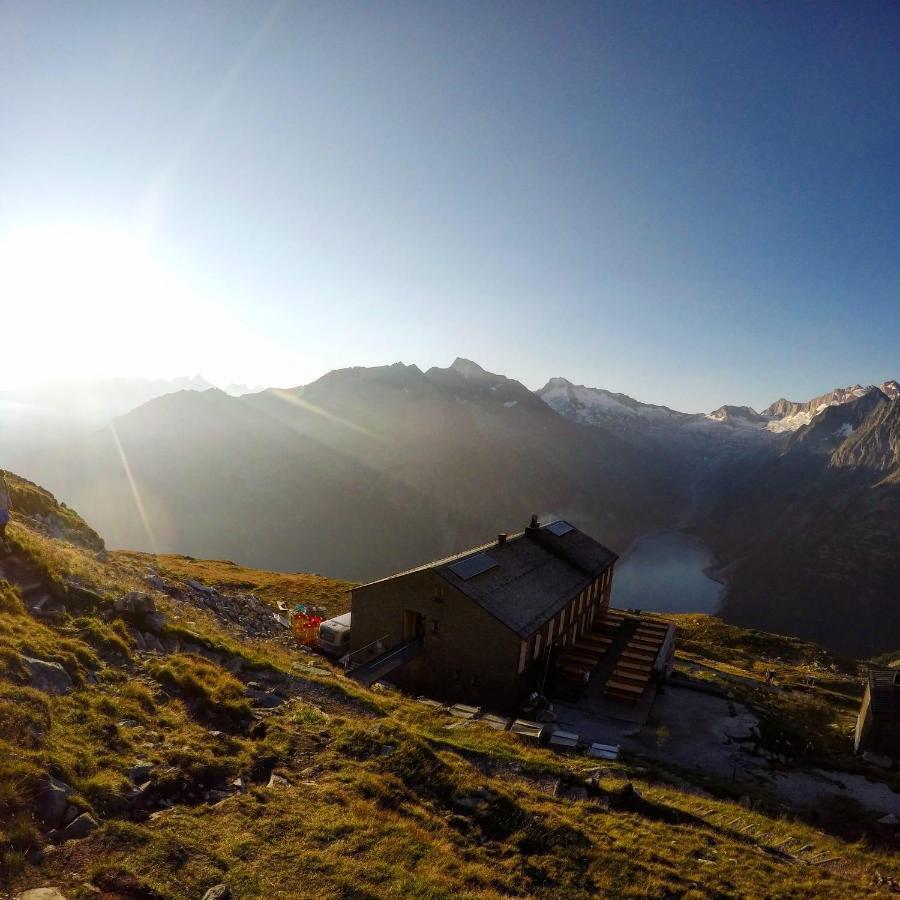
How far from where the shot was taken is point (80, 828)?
1139cm

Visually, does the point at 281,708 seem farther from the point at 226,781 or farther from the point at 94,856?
the point at 94,856

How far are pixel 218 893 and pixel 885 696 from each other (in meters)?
42.0

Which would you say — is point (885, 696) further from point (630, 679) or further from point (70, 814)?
point (70, 814)

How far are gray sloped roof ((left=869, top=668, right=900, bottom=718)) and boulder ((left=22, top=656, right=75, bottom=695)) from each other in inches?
1746

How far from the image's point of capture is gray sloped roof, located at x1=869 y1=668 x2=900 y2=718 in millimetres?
34781

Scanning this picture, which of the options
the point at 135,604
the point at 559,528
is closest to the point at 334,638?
the point at 135,604

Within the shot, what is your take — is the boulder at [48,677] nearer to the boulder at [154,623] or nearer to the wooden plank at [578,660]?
the boulder at [154,623]

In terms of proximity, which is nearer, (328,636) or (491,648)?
(491,648)

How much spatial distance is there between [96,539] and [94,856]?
38.9m

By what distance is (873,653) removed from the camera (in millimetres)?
178250

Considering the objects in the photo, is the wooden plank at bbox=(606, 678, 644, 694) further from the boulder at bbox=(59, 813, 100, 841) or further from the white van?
the boulder at bbox=(59, 813, 100, 841)

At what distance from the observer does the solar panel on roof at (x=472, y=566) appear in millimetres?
36119

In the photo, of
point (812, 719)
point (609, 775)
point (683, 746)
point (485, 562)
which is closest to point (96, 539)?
point (485, 562)

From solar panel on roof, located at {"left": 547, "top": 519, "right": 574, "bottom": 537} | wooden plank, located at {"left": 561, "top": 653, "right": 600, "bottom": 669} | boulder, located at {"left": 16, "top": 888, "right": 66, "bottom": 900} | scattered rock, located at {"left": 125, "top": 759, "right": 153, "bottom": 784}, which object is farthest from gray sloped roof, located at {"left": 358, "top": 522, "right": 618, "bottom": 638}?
boulder, located at {"left": 16, "top": 888, "right": 66, "bottom": 900}
